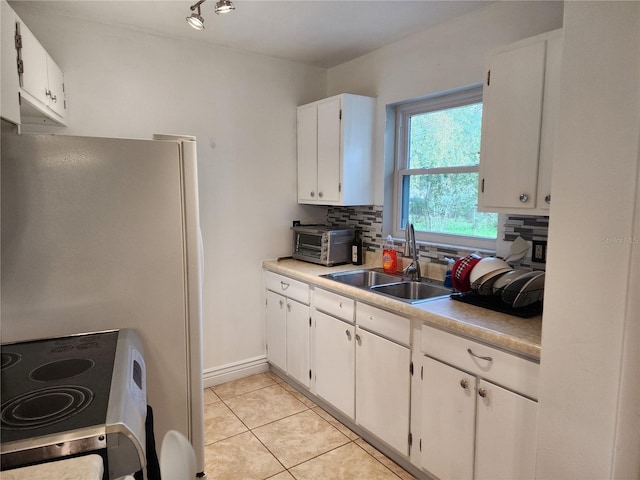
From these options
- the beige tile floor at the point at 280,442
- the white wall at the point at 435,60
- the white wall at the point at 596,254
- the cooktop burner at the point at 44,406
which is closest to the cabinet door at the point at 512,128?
the white wall at the point at 435,60

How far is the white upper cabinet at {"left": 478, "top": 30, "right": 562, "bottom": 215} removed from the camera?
181cm

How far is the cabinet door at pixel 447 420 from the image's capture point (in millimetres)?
1817

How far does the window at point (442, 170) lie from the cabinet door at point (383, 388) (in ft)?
2.91

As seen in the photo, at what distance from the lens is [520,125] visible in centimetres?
191

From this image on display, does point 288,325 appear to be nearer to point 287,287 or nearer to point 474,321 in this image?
point 287,287

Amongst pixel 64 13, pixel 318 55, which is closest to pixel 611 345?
pixel 318 55

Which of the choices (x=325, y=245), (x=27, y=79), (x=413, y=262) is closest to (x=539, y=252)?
(x=413, y=262)

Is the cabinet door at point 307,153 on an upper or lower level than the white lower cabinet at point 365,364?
upper

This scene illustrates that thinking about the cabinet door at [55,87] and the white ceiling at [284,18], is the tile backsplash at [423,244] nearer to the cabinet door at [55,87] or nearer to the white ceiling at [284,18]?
the white ceiling at [284,18]

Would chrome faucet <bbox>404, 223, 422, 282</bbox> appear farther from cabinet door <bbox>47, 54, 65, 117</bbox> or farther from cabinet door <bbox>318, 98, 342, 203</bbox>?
cabinet door <bbox>47, 54, 65, 117</bbox>

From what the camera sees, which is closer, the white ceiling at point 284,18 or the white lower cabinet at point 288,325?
the white ceiling at point 284,18

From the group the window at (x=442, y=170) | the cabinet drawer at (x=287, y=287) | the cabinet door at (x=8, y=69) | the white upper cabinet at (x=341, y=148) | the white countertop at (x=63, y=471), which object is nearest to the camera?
the white countertop at (x=63, y=471)

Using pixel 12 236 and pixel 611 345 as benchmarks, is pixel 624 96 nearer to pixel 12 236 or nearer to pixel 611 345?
pixel 611 345

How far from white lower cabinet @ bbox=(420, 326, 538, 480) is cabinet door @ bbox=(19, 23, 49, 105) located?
2.09 metres
